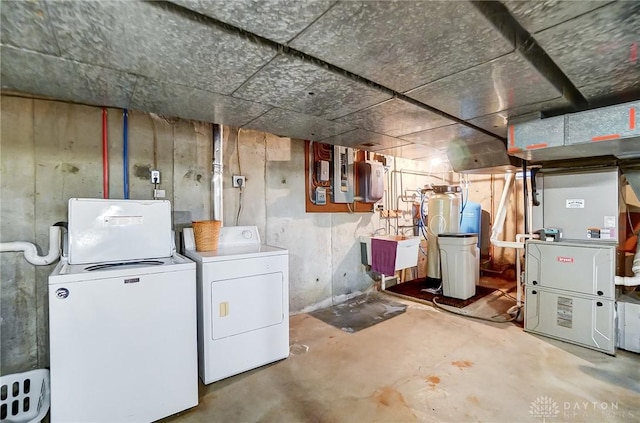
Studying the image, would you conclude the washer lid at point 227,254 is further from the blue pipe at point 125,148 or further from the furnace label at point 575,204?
the furnace label at point 575,204

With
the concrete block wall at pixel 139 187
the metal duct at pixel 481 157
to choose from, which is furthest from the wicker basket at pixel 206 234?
the metal duct at pixel 481 157

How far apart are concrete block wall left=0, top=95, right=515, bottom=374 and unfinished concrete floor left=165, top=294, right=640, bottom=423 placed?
1.17 metres

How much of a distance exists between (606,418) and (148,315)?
9.60 ft

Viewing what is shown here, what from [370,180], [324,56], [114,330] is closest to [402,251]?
[370,180]

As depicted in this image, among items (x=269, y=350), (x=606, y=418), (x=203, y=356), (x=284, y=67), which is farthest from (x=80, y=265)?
(x=606, y=418)

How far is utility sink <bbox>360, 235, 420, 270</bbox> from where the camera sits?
3.85 metres

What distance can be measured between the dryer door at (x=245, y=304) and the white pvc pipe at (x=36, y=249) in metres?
1.18

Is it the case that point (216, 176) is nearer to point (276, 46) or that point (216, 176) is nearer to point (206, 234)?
point (206, 234)

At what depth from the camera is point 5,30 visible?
4.28ft

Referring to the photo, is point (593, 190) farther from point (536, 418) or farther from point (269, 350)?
point (269, 350)

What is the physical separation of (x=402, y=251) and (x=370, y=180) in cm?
109

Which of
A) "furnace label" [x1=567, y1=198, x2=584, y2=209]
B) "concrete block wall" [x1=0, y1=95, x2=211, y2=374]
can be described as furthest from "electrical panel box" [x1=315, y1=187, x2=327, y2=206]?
"furnace label" [x1=567, y1=198, x2=584, y2=209]

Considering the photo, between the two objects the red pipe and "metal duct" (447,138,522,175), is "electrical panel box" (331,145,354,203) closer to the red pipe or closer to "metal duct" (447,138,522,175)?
"metal duct" (447,138,522,175)

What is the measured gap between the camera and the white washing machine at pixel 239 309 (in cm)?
217
